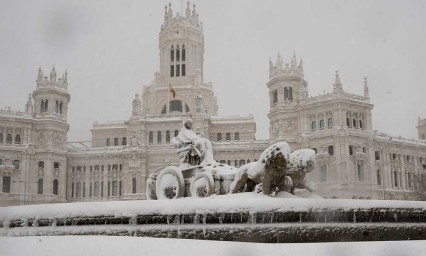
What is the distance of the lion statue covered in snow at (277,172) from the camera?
1066 centimetres

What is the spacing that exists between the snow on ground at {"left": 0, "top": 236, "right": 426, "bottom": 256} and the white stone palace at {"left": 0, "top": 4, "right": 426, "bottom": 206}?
2042 inches

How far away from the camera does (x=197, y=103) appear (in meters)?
71.1

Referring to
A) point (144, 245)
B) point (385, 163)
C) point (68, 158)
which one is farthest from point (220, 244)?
point (68, 158)

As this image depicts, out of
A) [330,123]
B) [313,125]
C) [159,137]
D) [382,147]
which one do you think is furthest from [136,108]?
[382,147]

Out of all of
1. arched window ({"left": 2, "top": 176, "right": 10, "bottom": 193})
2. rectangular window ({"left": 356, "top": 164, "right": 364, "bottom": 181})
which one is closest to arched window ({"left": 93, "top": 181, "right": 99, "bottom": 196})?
arched window ({"left": 2, "top": 176, "right": 10, "bottom": 193})

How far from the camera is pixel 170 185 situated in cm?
1280

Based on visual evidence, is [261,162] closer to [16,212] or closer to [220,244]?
[220,244]

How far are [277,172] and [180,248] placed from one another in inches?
160

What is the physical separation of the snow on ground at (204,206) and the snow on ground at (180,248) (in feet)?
5.28

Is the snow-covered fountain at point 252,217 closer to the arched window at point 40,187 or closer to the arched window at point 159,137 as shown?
the arched window at point 40,187

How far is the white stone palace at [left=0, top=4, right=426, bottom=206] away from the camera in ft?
204

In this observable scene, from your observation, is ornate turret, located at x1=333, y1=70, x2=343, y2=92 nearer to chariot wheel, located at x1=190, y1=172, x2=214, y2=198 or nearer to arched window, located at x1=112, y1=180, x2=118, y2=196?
arched window, located at x1=112, y1=180, x2=118, y2=196

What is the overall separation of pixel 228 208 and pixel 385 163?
5927 cm

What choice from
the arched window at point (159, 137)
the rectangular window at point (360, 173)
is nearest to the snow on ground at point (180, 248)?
the rectangular window at point (360, 173)
